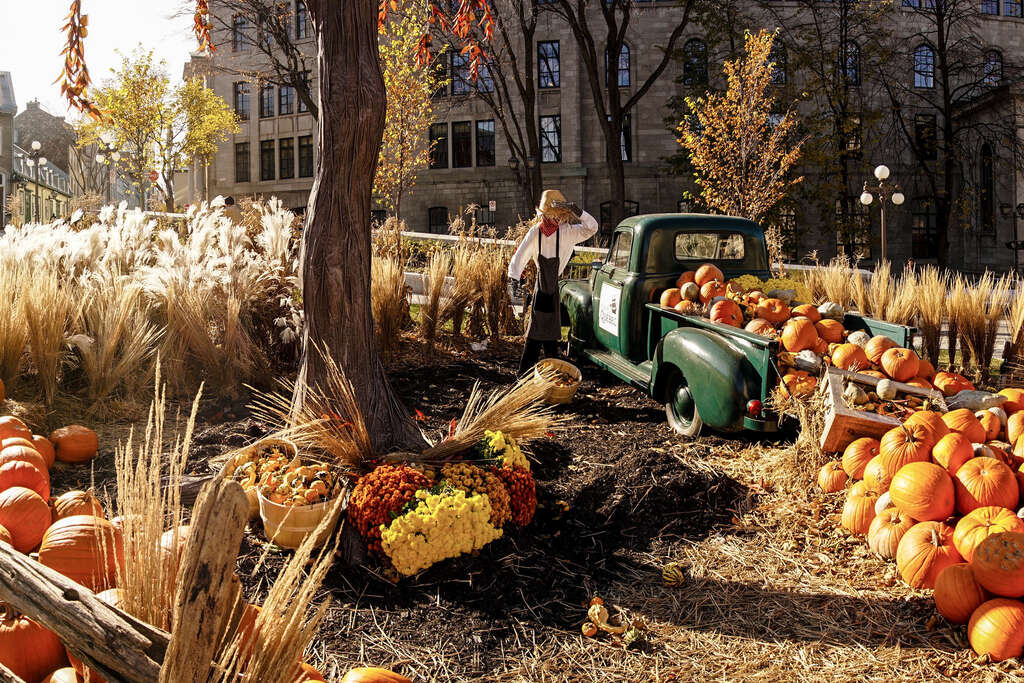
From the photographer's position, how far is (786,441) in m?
5.40

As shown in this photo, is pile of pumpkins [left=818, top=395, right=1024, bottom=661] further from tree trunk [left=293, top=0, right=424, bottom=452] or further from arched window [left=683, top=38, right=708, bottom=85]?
arched window [left=683, top=38, right=708, bottom=85]

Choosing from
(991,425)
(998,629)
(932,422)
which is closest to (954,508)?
(932,422)

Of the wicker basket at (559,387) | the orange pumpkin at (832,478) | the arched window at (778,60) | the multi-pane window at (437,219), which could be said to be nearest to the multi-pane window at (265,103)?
the multi-pane window at (437,219)

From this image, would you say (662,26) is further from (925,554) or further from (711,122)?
(925,554)

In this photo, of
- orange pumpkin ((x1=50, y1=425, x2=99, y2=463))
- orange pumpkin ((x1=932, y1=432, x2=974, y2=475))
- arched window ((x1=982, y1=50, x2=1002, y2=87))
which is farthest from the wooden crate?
arched window ((x1=982, y1=50, x2=1002, y2=87))

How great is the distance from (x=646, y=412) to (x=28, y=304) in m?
4.91

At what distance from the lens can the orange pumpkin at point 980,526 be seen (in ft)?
11.4

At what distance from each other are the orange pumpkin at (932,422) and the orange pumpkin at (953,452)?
5.7 inches

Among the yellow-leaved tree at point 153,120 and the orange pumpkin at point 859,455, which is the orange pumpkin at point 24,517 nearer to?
the orange pumpkin at point 859,455

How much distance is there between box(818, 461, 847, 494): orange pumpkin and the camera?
15.1ft

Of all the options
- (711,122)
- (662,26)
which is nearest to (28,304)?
(711,122)

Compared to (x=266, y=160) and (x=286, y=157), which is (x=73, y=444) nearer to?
(x=286, y=157)

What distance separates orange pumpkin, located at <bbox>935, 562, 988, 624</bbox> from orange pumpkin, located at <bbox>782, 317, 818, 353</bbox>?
99.7 inches

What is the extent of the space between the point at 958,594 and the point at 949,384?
252 centimetres
